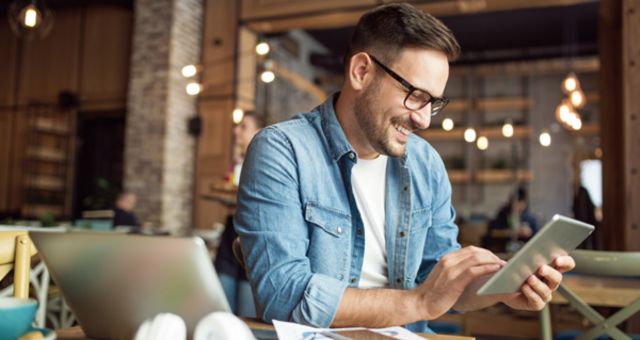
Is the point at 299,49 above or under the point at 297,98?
above

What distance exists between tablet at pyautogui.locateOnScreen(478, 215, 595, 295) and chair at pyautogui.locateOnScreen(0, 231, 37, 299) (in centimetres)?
78

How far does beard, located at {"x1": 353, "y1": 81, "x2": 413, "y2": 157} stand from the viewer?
4.83ft

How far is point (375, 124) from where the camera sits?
1495mm

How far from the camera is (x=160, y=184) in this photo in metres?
7.44

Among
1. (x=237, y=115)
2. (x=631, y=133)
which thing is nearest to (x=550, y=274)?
(x=631, y=133)

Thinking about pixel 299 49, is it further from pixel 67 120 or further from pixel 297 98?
pixel 67 120

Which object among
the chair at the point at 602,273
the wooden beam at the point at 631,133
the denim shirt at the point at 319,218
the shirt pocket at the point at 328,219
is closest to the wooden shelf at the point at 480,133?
the wooden beam at the point at 631,133

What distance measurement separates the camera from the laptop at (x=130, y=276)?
770mm

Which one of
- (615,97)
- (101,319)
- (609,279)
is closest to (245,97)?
(615,97)

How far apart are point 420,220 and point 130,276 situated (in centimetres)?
91

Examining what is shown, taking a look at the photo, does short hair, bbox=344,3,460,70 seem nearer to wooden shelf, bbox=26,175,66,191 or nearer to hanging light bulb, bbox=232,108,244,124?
hanging light bulb, bbox=232,108,244,124

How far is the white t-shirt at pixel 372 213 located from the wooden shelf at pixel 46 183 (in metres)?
8.65

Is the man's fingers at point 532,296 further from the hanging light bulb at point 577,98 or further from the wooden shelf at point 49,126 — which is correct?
the wooden shelf at point 49,126

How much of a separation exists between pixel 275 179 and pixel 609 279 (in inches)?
79.6
